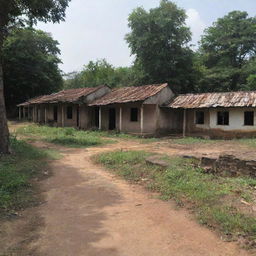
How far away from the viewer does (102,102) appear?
2366 cm

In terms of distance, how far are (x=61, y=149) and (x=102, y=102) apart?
31.4 ft

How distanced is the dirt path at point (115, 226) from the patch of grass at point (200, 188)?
33 cm

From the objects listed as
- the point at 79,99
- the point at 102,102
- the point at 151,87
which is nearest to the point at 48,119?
the point at 79,99

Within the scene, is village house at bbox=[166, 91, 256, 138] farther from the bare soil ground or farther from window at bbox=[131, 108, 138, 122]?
the bare soil ground

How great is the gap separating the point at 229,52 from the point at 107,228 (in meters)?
35.5

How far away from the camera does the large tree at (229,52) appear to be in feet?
113

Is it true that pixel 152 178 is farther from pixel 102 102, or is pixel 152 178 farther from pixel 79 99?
pixel 79 99

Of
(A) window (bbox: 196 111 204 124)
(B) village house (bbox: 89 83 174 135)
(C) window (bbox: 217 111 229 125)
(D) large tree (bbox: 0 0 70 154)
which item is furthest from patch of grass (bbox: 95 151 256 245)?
(A) window (bbox: 196 111 204 124)

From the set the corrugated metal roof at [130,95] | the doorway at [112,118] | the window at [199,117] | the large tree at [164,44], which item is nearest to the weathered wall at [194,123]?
the window at [199,117]

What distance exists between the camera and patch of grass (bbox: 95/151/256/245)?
203 inches

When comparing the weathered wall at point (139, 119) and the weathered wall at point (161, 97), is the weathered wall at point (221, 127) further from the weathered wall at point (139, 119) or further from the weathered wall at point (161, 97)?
the weathered wall at point (139, 119)

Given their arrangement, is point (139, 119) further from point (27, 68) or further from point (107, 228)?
point (27, 68)

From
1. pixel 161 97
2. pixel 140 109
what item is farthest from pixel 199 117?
pixel 140 109

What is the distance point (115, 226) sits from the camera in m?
5.32
